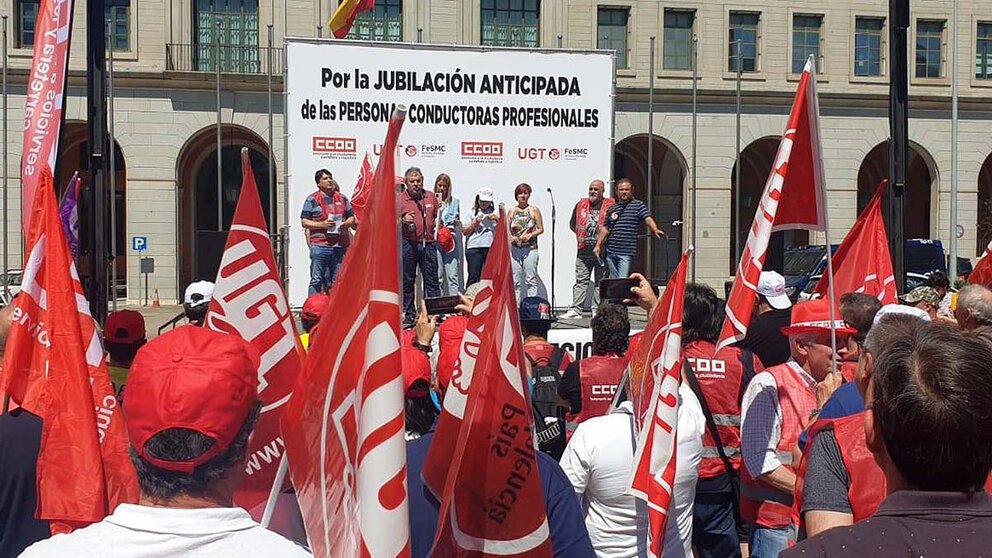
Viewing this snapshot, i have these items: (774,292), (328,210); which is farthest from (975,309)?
(328,210)

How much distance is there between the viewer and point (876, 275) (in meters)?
6.64

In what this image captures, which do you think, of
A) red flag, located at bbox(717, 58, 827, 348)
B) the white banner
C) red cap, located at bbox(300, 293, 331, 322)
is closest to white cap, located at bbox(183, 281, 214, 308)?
red cap, located at bbox(300, 293, 331, 322)

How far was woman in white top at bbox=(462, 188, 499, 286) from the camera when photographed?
1273cm

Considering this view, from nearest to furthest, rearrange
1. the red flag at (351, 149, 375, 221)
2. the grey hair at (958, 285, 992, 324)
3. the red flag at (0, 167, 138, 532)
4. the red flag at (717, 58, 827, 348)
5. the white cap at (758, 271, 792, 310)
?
1. the red flag at (0, 167, 138, 532)
2. the red flag at (717, 58, 827, 348)
3. the grey hair at (958, 285, 992, 324)
4. the white cap at (758, 271, 792, 310)
5. the red flag at (351, 149, 375, 221)

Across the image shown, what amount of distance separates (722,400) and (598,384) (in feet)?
1.98

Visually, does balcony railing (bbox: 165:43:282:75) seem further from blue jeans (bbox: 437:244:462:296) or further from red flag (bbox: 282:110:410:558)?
red flag (bbox: 282:110:410:558)

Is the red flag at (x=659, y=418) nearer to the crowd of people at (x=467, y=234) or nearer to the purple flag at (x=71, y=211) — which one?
the purple flag at (x=71, y=211)

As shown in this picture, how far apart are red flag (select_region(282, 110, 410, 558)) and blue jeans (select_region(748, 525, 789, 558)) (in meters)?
2.37

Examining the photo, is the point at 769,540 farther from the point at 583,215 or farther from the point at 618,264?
the point at 583,215

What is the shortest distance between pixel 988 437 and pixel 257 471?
2.26 m

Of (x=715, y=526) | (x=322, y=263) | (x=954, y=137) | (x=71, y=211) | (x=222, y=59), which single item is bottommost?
(x=715, y=526)

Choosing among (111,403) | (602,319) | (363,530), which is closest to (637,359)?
(602,319)

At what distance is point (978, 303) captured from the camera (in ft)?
18.1

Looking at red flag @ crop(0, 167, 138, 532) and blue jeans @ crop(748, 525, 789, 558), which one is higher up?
red flag @ crop(0, 167, 138, 532)
